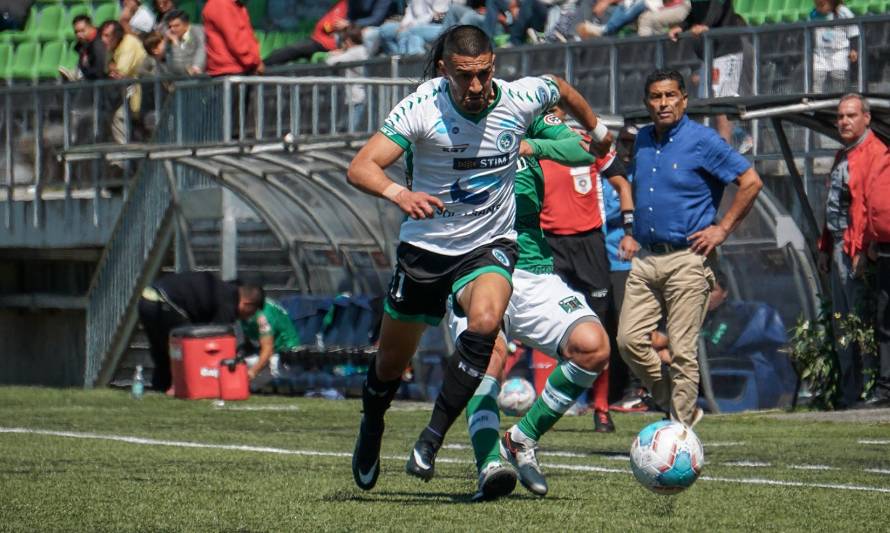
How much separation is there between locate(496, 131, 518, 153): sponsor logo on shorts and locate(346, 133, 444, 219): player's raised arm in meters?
0.42

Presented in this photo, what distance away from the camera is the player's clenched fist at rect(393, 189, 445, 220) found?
701 centimetres

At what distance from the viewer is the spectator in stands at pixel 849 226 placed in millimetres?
12680

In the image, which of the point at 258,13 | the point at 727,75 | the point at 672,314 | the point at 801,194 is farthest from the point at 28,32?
the point at 672,314

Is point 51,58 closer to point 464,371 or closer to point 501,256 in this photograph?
point 501,256

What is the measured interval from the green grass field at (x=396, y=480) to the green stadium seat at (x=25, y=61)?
1329cm

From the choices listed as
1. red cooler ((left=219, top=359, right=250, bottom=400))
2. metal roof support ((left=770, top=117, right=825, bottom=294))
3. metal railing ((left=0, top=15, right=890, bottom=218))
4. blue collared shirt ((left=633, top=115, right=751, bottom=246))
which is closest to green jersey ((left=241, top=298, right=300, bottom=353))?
red cooler ((left=219, top=359, right=250, bottom=400))

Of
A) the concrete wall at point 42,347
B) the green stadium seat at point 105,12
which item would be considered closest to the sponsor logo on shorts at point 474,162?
the concrete wall at point 42,347

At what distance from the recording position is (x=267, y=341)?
17.1m

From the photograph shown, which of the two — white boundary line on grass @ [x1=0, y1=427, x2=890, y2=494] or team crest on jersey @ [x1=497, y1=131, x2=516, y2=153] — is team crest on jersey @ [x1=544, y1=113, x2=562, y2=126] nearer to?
team crest on jersey @ [x1=497, y1=131, x2=516, y2=153]

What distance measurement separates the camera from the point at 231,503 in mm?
7258

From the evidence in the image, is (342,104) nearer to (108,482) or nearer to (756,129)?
(756,129)

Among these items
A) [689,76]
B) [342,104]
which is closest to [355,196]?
[342,104]

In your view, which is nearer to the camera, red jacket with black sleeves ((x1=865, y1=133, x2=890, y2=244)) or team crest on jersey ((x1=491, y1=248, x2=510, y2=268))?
team crest on jersey ((x1=491, y1=248, x2=510, y2=268))

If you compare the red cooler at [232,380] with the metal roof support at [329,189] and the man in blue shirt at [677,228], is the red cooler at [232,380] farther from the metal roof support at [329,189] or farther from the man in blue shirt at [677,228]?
the man in blue shirt at [677,228]
